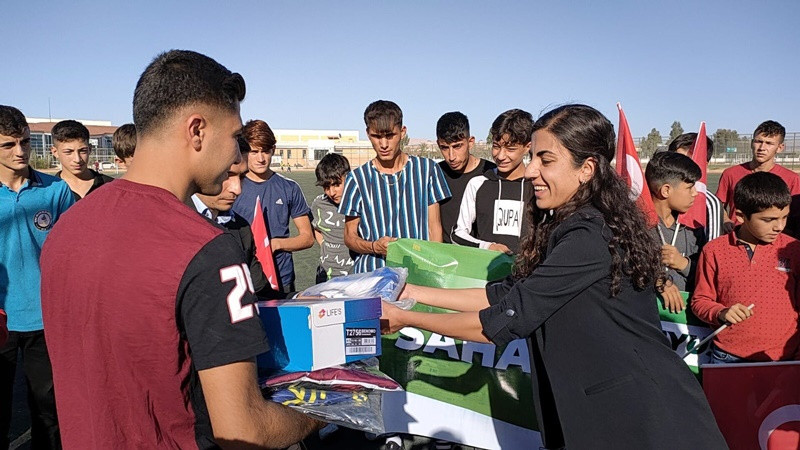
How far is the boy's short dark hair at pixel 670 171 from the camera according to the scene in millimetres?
4320

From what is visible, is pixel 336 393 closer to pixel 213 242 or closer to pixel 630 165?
pixel 213 242

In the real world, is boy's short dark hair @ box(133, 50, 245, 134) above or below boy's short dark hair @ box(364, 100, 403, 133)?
below

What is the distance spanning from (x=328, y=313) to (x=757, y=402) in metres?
3.12

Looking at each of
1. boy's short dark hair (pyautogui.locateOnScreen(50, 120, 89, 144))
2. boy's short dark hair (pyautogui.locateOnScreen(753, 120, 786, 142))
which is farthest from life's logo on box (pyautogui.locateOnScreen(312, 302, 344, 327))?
boy's short dark hair (pyautogui.locateOnScreen(753, 120, 786, 142))

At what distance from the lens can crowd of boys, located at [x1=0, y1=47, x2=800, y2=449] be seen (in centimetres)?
130

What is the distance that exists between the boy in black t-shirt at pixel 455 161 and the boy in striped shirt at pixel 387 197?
425 millimetres

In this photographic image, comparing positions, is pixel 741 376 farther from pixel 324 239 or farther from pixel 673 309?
pixel 324 239

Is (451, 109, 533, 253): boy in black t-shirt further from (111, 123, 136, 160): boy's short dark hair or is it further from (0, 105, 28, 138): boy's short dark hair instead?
(0, 105, 28, 138): boy's short dark hair

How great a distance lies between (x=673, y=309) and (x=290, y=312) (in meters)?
3.18

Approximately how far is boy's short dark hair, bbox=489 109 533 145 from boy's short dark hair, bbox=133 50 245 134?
3378 millimetres

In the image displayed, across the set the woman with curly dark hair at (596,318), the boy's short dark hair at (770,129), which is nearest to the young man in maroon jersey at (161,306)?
the woman with curly dark hair at (596,318)

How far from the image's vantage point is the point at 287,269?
4973mm

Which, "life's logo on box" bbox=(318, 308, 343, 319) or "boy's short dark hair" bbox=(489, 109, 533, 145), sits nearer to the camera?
"life's logo on box" bbox=(318, 308, 343, 319)

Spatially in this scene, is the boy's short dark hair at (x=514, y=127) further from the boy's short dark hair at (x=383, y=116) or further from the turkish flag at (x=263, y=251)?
the turkish flag at (x=263, y=251)
